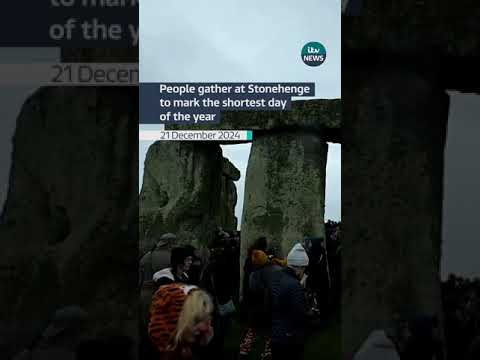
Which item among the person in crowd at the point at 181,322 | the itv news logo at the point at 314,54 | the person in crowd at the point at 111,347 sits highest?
the itv news logo at the point at 314,54

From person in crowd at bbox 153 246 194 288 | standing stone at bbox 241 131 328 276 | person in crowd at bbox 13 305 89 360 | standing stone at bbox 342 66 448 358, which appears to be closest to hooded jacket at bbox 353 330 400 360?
standing stone at bbox 342 66 448 358

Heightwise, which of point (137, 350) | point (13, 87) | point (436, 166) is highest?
point (13, 87)

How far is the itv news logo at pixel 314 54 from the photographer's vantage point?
14.7 ft

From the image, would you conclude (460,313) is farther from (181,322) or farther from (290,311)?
(181,322)

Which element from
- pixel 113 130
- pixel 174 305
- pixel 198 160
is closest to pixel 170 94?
pixel 113 130

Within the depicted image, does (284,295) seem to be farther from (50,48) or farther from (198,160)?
(198,160)

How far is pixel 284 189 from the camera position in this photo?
789 cm

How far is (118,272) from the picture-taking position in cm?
395

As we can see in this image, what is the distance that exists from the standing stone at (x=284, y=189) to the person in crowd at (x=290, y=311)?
386cm

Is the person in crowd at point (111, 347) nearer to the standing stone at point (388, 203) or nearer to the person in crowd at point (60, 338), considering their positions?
the person in crowd at point (60, 338)

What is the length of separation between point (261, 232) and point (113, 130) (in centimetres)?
406

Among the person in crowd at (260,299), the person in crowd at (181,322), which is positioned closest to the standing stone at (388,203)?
the person in crowd at (260,299)

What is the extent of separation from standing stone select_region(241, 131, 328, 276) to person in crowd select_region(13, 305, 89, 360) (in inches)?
152

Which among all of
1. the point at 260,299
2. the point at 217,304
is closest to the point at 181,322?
the point at 217,304
